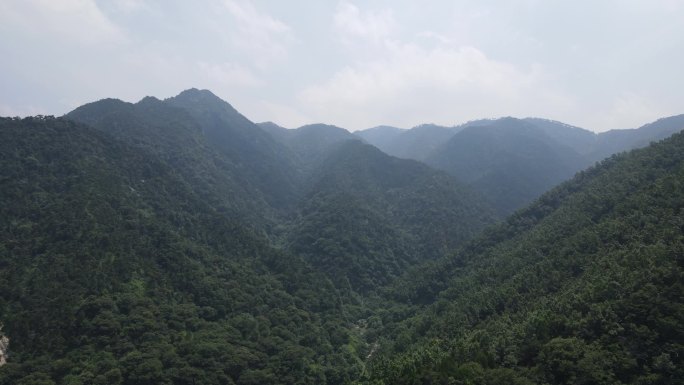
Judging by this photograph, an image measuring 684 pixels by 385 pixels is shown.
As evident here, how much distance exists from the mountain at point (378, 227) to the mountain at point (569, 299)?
1693cm

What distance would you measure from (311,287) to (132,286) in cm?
4335

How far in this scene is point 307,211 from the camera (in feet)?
600

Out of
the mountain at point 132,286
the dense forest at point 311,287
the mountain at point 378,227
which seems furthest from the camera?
the mountain at point 378,227

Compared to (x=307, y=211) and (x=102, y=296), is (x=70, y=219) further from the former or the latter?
(x=307, y=211)

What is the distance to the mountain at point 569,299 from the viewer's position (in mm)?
52438

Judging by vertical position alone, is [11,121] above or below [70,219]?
above

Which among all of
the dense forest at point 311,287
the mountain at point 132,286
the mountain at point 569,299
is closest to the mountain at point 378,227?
the dense forest at point 311,287

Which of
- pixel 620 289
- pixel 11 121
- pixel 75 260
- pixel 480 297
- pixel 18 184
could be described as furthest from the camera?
pixel 11 121

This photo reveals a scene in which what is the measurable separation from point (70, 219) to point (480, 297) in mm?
77549

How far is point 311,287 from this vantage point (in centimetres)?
11625

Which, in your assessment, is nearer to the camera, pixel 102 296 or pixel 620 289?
pixel 620 289

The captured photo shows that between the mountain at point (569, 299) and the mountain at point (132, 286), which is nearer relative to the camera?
the mountain at point (569, 299)

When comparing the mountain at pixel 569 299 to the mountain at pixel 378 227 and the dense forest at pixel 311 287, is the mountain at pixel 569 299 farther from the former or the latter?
the mountain at pixel 378 227

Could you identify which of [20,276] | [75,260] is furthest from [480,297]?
[20,276]
